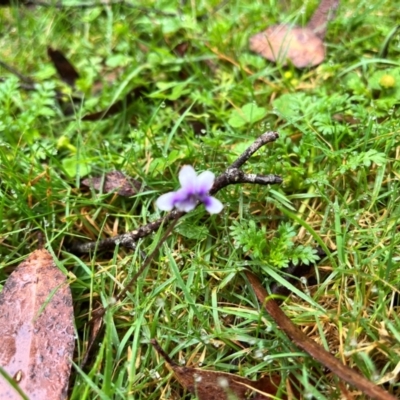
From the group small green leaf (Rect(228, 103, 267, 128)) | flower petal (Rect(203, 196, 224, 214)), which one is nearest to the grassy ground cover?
small green leaf (Rect(228, 103, 267, 128))

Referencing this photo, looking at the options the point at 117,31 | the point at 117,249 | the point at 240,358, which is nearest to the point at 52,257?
the point at 117,249

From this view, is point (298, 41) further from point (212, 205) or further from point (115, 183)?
point (212, 205)

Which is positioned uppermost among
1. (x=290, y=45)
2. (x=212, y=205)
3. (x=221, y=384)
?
(x=212, y=205)

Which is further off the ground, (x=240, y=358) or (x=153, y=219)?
(x=153, y=219)

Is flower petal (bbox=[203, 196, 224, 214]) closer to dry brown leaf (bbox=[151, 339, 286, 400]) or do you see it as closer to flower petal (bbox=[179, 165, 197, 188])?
flower petal (bbox=[179, 165, 197, 188])

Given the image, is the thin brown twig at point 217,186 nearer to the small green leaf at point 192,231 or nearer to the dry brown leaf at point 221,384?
the small green leaf at point 192,231

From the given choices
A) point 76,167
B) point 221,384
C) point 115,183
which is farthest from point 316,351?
A: point 76,167

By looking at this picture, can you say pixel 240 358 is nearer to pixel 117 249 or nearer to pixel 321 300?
pixel 321 300
